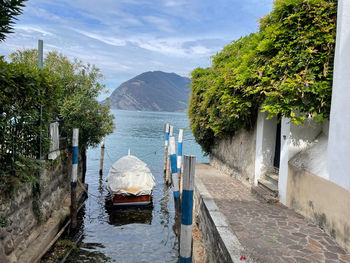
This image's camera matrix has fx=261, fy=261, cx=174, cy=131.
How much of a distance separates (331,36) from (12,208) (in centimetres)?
815

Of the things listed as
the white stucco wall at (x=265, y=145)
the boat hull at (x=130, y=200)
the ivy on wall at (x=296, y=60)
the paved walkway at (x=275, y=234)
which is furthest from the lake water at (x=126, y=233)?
the ivy on wall at (x=296, y=60)

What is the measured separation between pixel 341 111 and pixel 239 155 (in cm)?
697

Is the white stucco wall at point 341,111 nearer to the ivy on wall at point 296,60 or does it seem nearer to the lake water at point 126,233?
the ivy on wall at point 296,60

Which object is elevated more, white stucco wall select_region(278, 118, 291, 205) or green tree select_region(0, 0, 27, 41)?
green tree select_region(0, 0, 27, 41)

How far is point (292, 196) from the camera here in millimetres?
6938

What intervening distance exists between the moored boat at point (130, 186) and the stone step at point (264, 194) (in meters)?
5.39

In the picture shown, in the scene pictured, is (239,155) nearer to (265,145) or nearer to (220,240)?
(265,145)

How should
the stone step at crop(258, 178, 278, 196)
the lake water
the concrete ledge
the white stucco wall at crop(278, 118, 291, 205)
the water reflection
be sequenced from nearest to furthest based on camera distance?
the concrete ledge, the white stucco wall at crop(278, 118, 291, 205), the stone step at crop(258, 178, 278, 196), the lake water, the water reflection

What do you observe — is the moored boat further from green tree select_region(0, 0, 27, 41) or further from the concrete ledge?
green tree select_region(0, 0, 27, 41)

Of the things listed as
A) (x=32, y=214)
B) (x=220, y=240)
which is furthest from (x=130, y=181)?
(x=220, y=240)

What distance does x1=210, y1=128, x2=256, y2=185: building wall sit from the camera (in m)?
10.0

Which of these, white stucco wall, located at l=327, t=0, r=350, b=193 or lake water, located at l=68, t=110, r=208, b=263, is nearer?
white stucco wall, located at l=327, t=0, r=350, b=193

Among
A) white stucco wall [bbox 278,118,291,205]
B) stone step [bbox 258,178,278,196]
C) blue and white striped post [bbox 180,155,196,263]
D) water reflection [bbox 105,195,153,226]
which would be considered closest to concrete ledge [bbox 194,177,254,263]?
blue and white striped post [bbox 180,155,196,263]

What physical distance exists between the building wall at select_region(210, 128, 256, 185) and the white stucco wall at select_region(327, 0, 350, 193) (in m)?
4.75
